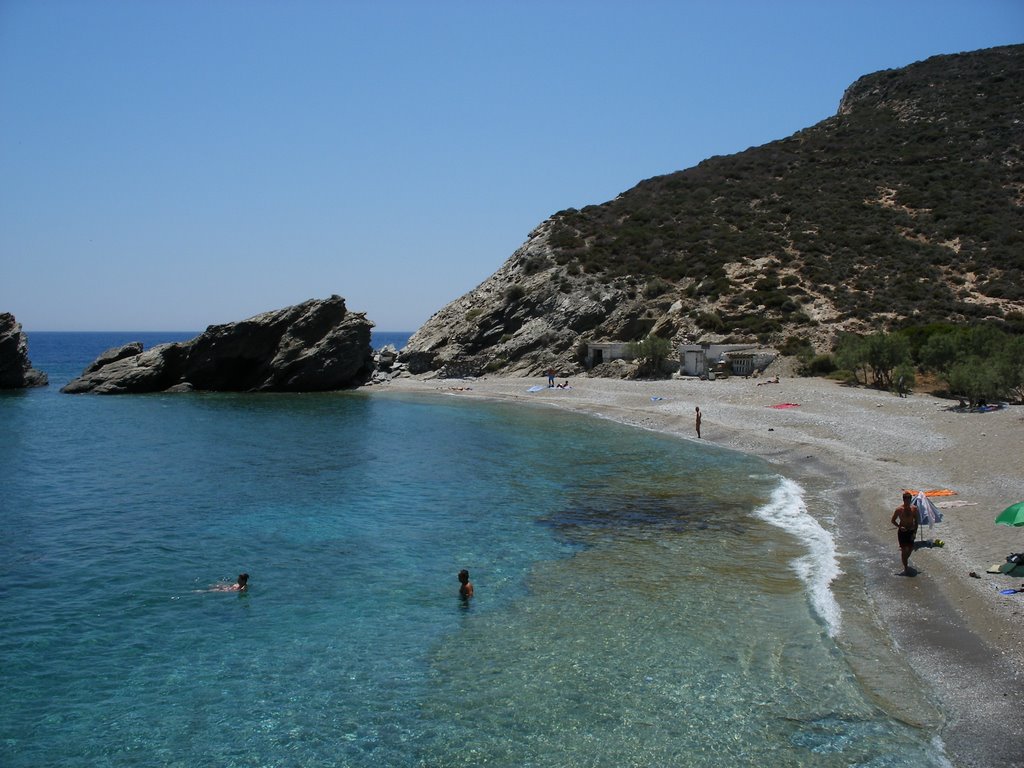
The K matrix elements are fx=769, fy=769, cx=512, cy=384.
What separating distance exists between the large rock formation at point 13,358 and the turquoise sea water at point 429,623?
42.8m

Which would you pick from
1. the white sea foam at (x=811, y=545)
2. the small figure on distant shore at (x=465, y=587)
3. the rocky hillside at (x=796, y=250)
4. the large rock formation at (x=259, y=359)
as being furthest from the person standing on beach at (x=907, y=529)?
the large rock formation at (x=259, y=359)

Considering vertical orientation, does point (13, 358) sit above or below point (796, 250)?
below

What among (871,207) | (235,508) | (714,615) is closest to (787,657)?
(714,615)

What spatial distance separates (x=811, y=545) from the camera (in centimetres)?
1902

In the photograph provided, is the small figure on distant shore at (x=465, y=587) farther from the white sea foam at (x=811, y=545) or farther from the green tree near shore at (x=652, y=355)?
the green tree near shore at (x=652, y=355)

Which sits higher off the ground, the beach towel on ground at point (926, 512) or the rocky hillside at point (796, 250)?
the rocky hillside at point (796, 250)

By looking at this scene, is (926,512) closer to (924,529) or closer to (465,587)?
(924,529)

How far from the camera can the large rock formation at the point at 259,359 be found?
65.0 m

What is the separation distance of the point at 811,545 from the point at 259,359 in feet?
184

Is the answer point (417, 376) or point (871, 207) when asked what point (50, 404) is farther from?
point (871, 207)

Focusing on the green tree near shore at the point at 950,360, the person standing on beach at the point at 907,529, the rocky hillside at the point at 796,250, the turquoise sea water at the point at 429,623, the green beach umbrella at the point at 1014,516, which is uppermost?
the rocky hillside at the point at 796,250

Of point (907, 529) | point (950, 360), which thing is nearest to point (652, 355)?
point (950, 360)

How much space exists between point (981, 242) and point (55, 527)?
74.0 metres

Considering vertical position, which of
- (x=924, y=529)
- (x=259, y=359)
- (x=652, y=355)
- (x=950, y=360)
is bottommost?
(x=924, y=529)
